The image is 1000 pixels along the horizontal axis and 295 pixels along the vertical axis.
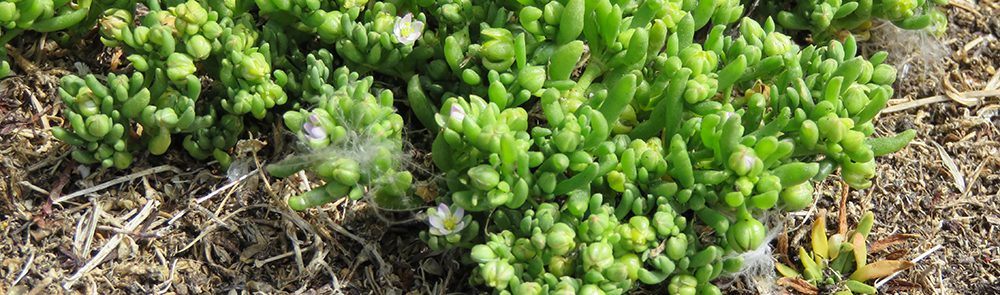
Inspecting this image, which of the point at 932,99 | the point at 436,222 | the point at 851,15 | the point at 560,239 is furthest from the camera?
the point at 932,99

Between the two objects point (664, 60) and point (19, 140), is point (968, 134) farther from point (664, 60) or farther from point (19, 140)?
point (19, 140)

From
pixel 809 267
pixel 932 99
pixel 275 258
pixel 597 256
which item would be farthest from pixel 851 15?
pixel 275 258

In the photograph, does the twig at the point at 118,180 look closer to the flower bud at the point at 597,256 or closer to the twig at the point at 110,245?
the twig at the point at 110,245

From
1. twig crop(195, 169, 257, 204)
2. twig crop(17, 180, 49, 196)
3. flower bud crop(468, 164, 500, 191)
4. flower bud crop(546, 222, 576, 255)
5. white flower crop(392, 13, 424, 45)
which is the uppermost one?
white flower crop(392, 13, 424, 45)

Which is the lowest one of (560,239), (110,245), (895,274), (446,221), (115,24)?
(895,274)

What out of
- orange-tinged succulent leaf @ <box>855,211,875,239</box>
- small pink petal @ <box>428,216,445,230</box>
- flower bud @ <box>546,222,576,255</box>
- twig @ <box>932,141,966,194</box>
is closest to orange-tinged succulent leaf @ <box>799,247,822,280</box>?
orange-tinged succulent leaf @ <box>855,211,875,239</box>

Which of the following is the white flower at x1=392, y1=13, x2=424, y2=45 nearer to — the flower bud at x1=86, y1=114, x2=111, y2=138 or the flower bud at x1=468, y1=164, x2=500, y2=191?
the flower bud at x1=468, y1=164, x2=500, y2=191

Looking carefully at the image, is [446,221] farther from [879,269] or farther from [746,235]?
[879,269]
